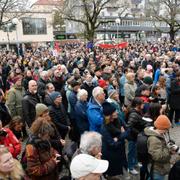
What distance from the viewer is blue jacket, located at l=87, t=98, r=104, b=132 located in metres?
5.97

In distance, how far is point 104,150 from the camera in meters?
5.37

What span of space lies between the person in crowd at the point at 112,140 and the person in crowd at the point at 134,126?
0.35 m

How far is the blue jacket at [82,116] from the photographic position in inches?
257

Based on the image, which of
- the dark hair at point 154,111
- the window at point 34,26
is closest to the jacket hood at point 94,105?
the dark hair at point 154,111

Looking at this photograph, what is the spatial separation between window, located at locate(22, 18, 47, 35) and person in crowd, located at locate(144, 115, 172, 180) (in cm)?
6180

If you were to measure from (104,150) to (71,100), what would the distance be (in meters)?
2.32

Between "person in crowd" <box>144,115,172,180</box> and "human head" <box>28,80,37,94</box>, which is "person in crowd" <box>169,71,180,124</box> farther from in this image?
"person in crowd" <box>144,115,172,180</box>

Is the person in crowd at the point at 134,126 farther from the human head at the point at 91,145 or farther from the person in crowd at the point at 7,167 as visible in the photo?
the person in crowd at the point at 7,167

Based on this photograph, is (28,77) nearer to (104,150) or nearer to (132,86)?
(132,86)

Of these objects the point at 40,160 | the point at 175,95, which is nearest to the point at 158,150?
the point at 40,160

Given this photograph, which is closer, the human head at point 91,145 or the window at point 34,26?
the human head at point 91,145

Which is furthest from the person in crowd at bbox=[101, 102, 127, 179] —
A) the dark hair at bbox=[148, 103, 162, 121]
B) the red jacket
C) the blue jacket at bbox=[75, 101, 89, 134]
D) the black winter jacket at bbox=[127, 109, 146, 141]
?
the red jacket

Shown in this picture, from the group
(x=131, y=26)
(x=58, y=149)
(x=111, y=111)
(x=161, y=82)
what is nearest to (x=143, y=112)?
(x=111, y=111)

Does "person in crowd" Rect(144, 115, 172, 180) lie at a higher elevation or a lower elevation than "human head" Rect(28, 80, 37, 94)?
lower
